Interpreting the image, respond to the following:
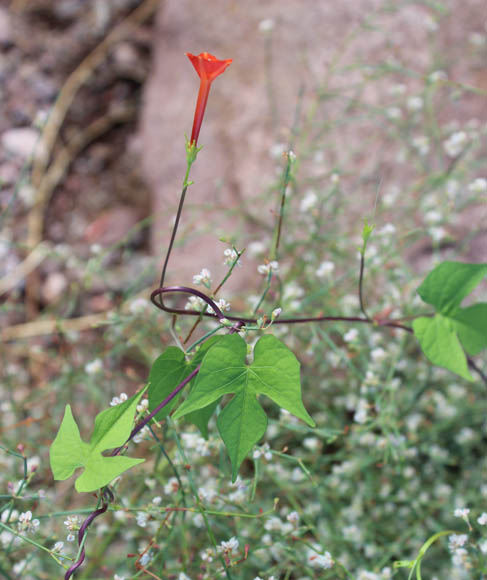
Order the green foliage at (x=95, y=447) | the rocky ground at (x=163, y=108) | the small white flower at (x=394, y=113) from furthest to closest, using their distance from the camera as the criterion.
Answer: the rocky ground at (x=163, y=108) < the small white flower at (x=394, y=113) < the green foliage at (x=95, y=447)

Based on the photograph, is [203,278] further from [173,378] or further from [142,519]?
[142,519]

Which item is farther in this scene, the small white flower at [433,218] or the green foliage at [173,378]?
the small white flower at [433,218]

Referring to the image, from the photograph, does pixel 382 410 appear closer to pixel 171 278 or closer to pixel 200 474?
pixel 200 474

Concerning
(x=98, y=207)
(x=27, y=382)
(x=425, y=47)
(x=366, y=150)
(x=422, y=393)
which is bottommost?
(x=27, y=382)

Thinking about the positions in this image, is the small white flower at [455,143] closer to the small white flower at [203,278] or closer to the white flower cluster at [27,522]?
the small white flower at [203,278]

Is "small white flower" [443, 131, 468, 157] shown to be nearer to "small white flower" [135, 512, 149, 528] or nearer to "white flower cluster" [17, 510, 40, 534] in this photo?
"small white flower" [135, 512, 149, 528]

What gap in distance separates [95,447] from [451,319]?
0.56m

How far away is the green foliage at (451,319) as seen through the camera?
835 millimetres

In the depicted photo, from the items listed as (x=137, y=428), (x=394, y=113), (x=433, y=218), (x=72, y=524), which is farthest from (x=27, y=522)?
(x=394, y=113)

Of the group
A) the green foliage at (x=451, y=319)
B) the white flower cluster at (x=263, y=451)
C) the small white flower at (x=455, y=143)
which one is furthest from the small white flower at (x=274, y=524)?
the small white flower at (x=455, y=143)

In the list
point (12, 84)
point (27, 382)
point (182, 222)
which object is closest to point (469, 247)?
point (182, 222)

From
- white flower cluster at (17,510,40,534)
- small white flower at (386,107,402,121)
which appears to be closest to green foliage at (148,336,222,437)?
white flower cluster at (17,510,40,534)

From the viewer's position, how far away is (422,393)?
1.33 meters

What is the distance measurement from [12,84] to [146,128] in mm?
542
